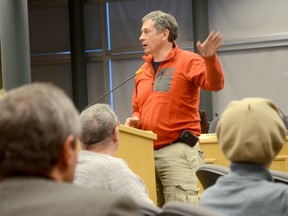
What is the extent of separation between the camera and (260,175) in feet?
5.79

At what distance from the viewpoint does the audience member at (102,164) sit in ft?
7.48

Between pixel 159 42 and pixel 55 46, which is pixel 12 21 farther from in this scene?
pixel 55 46

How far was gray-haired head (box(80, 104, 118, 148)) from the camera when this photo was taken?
2.50 metres

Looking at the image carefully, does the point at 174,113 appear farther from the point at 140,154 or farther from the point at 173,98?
the point at 140,154

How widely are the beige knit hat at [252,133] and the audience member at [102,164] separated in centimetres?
53

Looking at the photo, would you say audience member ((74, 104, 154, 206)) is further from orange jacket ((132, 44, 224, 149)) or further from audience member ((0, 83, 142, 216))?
orange jacket ((132, 44, 224, 149))

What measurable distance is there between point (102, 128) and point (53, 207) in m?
1.41

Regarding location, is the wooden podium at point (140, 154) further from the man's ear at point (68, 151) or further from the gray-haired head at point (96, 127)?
the man's ear at point (68, 151)

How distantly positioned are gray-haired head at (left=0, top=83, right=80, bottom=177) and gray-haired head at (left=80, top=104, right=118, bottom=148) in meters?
1.29

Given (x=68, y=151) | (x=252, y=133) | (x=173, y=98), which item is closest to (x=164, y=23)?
(x=173, y=98)

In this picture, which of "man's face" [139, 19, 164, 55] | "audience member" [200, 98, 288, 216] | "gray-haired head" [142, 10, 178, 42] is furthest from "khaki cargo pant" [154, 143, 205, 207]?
"audience member" [200, 98, 288, 216]

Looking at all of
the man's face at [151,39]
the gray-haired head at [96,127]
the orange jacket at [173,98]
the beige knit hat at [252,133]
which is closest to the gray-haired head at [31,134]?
the beige knit hat at [252,133]

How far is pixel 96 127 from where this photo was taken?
2.51 metres

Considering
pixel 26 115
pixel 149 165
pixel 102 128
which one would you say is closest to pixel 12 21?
pixel 149 165
